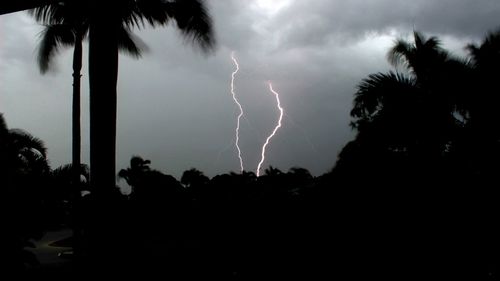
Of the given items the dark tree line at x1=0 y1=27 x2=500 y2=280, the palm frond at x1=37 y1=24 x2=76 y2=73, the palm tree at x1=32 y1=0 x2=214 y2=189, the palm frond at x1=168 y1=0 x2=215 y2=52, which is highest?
the palm frond at x1=37 y1=24 x2=76 y2=73

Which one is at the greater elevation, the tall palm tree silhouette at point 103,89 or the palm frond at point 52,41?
the palm frond at point 52,41

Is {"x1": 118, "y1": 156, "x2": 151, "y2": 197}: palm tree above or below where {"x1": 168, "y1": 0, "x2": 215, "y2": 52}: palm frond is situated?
below

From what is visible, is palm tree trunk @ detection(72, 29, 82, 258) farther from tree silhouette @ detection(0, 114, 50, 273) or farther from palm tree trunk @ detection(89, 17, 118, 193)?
tree silhouette @ detection(0, 114, 50, 273)

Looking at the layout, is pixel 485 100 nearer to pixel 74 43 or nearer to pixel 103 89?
pixel 103 89

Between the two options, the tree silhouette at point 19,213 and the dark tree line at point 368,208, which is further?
the dark tree line at point 368,208

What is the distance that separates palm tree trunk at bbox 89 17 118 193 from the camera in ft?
24.3

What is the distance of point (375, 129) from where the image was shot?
8.48m

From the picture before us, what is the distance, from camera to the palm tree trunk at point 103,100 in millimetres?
7414

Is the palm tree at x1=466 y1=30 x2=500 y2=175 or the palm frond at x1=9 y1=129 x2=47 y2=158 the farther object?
the palm frond at x1=9 y1=129 x2=47 y2=158

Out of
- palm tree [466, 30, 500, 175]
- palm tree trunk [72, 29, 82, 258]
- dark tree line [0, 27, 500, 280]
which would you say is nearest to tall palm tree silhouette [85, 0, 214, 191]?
dark tree line [0, 27, 500, 280]

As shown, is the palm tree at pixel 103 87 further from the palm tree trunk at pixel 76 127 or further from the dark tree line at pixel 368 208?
the palm tree trunk at pixel 76 127

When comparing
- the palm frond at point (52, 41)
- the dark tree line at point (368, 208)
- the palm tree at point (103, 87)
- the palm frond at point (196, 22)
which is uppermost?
the palm frond at point (52, 41)

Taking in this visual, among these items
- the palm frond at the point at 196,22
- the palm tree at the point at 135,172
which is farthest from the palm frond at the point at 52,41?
the palm frond at the point at 196,22

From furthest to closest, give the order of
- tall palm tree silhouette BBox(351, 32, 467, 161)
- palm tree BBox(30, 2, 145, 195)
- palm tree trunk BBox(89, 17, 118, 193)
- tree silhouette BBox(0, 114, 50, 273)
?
1. palm tree BBox(30, 2, 145, 195)
2. tall palm tree silhouette BBox(351, 32, 467, 161)
3. palm tree trunk BBox(89, 17, 118, 193)
4. tree silhouette BBox(0, 114, 50, 273)
